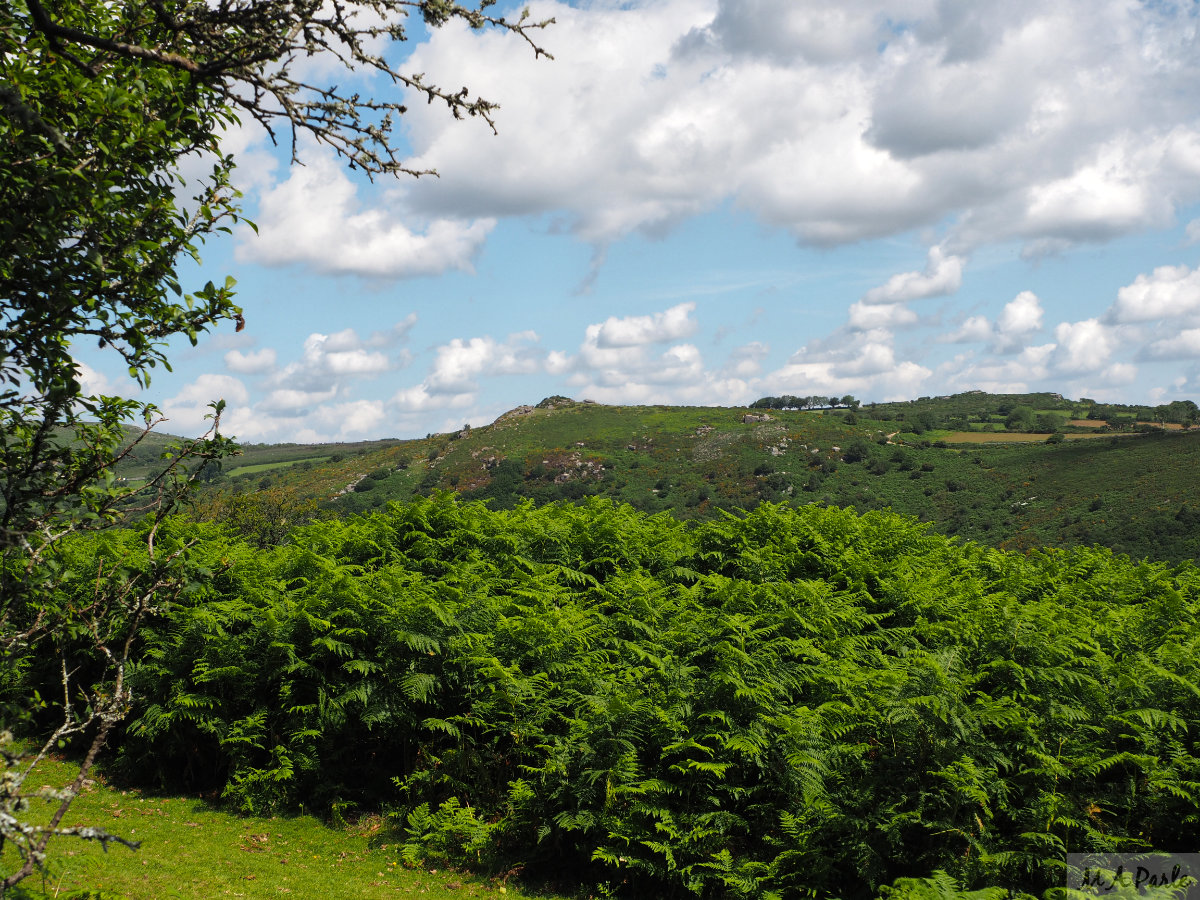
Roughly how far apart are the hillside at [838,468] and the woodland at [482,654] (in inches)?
1479

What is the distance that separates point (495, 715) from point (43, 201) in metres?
7.58

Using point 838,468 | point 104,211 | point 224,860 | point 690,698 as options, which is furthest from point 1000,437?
point 104,211

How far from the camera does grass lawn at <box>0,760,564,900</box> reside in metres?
7.47

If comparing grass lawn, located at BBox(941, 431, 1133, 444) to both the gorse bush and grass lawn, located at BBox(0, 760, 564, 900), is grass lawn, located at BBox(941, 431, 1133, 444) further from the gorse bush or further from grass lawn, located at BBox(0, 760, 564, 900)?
grass lawn, located at BBox(0, 760, 564, 900)

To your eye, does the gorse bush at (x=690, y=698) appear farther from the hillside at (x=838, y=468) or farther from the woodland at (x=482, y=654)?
A: the hillside at (x=838, y=468)

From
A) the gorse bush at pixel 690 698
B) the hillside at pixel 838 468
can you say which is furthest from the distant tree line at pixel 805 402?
the gorse bush at pixel 690 698

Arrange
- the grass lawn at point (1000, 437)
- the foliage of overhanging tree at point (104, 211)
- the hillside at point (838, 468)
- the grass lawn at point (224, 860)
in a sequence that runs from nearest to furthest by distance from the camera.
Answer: the foliage of overhanging tree at point (104, 211) < the grass lawn at point (224, 860) < the hillside at point (838, 468) < the grass lawn at point (1000, 437)

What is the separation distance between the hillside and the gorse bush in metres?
37.3

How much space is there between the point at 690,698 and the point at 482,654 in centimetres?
283

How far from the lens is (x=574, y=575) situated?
12.2 meters

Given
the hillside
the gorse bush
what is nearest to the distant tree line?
the hillside

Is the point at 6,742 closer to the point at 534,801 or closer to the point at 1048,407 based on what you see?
the point at 534,801

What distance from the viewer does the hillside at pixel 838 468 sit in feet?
207

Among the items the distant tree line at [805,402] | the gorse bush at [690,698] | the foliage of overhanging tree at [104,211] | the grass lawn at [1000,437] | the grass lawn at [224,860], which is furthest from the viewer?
the distant tree line at [805,402]
